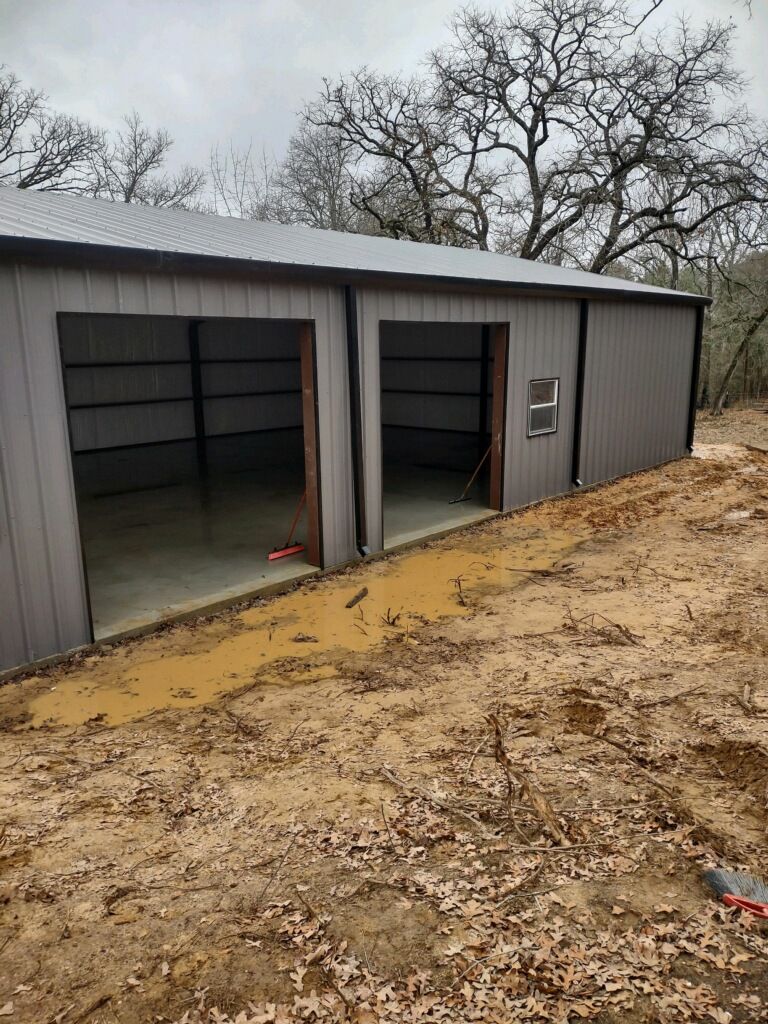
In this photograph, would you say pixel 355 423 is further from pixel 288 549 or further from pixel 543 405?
pixel 543 405

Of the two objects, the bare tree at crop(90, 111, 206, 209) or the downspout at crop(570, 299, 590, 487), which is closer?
the downspout at crop(570, 299, 590, 487)

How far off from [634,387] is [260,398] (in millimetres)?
8047

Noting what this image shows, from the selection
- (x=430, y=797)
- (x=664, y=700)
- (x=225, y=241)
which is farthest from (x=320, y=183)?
(x=430, y=797)

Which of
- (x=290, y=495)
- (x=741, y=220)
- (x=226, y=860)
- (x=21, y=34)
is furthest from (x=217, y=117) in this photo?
(x=226, y=860)

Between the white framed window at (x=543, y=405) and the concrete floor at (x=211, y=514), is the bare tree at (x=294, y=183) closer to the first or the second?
the concrete floor at (x=211, y=514)

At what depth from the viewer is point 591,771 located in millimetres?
4023

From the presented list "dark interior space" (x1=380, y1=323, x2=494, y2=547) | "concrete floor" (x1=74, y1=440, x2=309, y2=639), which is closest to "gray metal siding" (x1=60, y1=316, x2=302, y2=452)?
"concrete floor" (x1=74, y1=440, x2=309, y2=639)

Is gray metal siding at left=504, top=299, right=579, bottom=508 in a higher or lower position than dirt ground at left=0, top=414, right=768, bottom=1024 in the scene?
higher

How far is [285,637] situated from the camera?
631 cm

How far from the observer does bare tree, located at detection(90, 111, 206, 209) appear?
27.5m

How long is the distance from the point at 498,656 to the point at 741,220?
2534cm

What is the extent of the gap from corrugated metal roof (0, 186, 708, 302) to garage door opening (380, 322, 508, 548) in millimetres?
2039

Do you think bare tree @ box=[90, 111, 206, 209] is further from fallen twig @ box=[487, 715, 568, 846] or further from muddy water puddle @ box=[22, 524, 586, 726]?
fallen twig @ box=[487, 715, 568, 846]

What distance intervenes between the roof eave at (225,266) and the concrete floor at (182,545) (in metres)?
3.09
